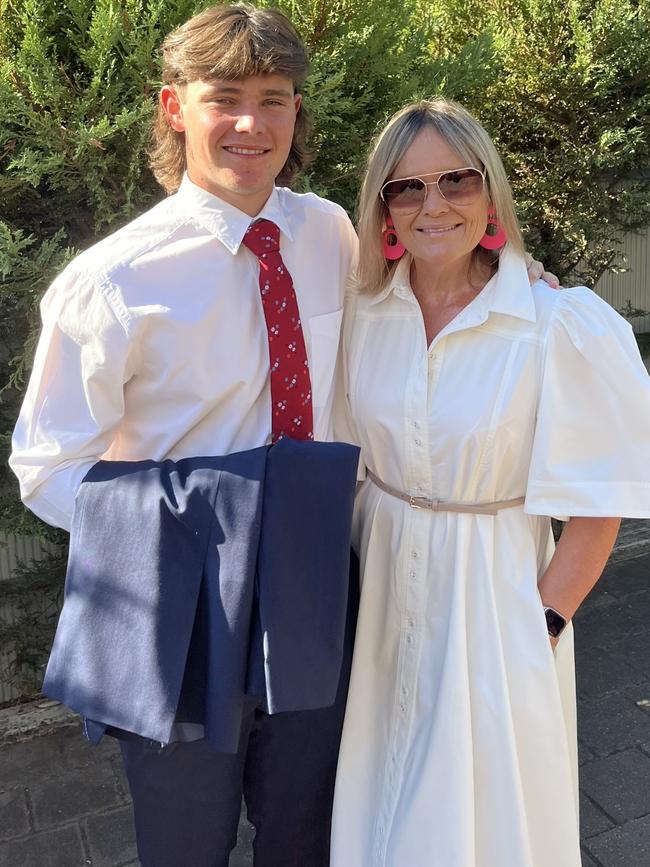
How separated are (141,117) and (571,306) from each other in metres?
1.49

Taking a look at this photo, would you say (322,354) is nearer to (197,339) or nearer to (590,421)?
(197,339)

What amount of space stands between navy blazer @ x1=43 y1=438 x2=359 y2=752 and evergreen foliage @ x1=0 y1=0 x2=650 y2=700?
126 cm

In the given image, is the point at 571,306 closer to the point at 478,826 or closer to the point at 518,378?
the point at 518,378

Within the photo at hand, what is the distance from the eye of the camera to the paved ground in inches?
110

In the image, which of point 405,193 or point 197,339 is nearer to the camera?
point 197,339

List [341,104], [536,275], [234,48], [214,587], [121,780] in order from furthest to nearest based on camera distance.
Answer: [121,780] < [341,104] < [536,275] < [234,48] < [214,587]

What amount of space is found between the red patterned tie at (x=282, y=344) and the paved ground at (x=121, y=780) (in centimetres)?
165

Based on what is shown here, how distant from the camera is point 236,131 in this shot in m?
1.89

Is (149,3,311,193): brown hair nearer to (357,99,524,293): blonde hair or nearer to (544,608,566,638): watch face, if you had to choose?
(357,99,524,293): blonde hair

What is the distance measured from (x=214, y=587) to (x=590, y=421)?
0.86 m

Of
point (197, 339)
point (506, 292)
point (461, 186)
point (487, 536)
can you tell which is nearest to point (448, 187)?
point (461, 186)

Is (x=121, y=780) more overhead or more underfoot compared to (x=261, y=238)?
more underfoot

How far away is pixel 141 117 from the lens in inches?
104

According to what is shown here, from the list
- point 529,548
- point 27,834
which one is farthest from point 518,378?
point 27,834
